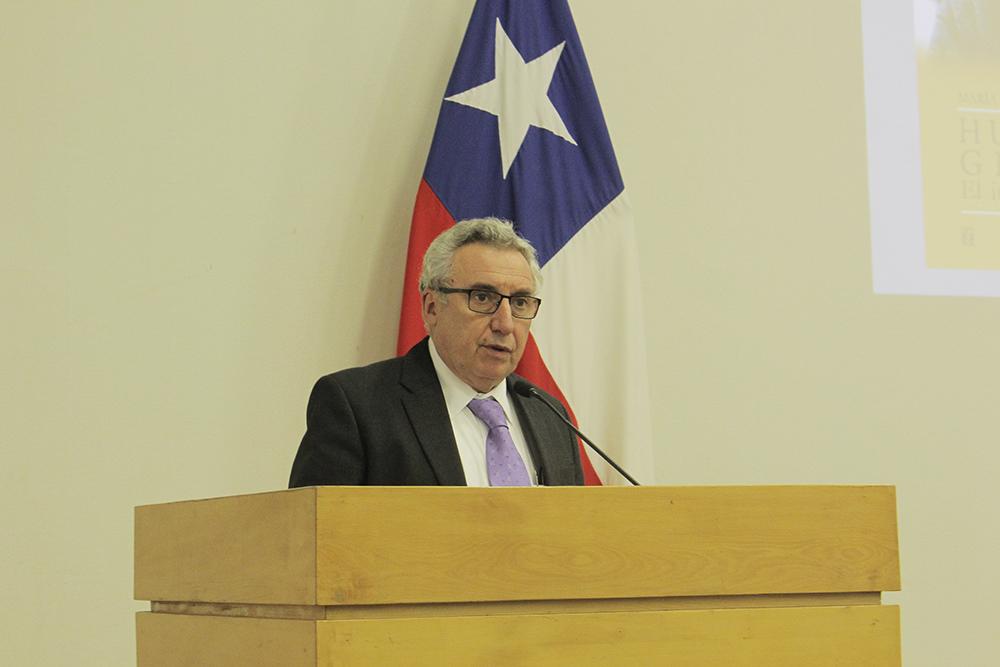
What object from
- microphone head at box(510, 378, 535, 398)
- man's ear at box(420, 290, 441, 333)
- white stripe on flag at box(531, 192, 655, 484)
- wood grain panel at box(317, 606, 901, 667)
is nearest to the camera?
wood grain panel at box(317, 606, 901, 667)

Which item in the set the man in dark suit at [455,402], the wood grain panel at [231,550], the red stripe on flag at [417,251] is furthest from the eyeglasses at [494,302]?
the wood grain panel at [231,550]

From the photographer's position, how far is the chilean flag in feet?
13.4

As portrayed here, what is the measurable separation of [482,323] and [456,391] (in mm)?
175

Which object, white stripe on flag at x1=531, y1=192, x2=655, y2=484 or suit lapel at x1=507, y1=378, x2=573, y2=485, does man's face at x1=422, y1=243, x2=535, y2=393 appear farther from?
white stripe on flag at x1=531, y1=192, x2=655, y2=484

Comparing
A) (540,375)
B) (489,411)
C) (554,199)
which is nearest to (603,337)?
(540,375)

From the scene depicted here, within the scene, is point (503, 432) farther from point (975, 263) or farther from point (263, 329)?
point (975, 263)

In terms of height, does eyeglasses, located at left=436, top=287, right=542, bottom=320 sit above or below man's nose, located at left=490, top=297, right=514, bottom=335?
above

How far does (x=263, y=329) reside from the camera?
403cm

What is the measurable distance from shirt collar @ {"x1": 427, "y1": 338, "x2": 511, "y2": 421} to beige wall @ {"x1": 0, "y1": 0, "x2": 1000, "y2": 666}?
0.99 m

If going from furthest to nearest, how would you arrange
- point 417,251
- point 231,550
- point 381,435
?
point 417,251, point 381,435, point 231,550

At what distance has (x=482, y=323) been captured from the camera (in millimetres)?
3107

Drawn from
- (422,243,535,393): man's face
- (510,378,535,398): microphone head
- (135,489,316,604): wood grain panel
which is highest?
(422,243,535,393): man's face

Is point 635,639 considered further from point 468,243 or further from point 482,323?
point 468,243

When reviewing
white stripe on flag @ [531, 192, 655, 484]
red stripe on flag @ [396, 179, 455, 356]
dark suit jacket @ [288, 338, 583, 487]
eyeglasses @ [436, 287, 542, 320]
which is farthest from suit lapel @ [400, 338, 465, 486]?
white stripe on flag @ [531, 192, 655, 484]
